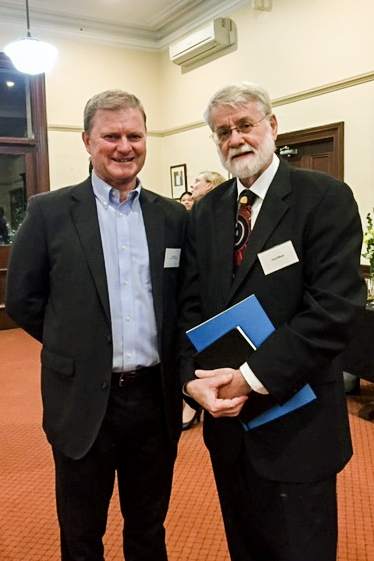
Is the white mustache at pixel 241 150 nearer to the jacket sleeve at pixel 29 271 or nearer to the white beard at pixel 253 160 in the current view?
the white beard at pixel 253 160

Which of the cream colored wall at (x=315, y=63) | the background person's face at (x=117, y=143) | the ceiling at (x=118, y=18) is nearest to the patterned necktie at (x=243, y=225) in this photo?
the background person's face at (x=117, y=143)

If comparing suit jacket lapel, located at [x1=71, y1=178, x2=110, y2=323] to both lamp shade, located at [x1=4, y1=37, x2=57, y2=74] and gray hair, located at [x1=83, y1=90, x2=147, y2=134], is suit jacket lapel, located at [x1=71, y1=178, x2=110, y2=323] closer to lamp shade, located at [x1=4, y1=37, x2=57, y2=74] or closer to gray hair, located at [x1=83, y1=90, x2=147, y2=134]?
gray hair, located at [x1=83, y1=90, x2=147, y2=134]

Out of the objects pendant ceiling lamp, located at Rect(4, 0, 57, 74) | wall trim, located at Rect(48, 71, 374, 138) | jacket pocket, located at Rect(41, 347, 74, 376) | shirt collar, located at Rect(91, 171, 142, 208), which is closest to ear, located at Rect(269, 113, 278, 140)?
shirt collar, located at Rect(91, 171, 142, 208)

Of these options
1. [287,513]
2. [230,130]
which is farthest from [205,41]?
[287,513]

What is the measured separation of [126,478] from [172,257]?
0.74 m

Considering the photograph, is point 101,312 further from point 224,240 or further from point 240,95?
point 240,95

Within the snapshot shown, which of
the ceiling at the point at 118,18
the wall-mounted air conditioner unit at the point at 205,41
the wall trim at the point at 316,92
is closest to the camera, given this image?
the wall trim at the point at 316,92

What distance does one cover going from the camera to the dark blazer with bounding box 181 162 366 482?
3.97 ft

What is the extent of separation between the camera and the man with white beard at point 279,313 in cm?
122

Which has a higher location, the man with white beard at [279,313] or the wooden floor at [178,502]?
the man with white beard at [279,313]

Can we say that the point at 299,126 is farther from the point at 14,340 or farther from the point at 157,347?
the point at 157,347

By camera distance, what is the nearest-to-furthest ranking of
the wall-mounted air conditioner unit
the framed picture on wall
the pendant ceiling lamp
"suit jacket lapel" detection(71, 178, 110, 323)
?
"suit jacket lapel" detection(71, 178, 110, 323) → the pendant ceiling lamp → the wall-mounted air conditioner unit → the framed picture on wall

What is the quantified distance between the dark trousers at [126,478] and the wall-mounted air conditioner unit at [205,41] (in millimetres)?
5363

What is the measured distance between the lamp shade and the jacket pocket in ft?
14.1
